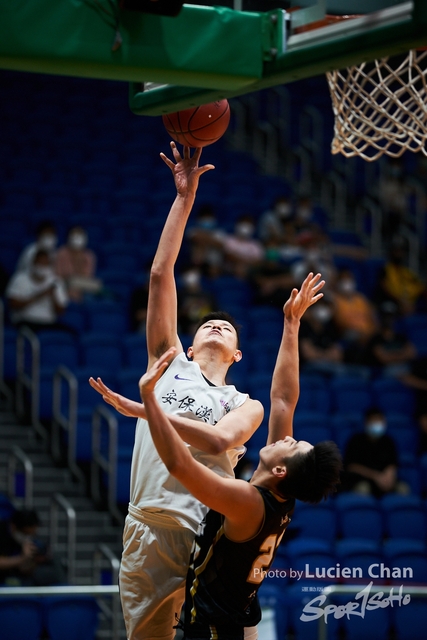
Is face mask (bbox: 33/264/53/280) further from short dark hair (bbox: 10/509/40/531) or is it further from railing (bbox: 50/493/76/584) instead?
short dark hair (bbox: 10/509/40/531)

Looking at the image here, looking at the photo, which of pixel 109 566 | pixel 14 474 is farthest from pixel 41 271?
pixel 109 566

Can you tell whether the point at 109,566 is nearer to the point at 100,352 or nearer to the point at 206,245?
the point at 100,352

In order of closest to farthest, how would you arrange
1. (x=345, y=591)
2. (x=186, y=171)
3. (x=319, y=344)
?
(x=186, y=171), (x=345, y=591), (x=319, y=344)

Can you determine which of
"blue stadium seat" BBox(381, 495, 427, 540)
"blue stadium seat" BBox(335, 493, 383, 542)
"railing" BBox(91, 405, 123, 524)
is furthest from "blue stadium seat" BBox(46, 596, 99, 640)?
"blue stadium seat" BBox(381, 495, 427, 540)

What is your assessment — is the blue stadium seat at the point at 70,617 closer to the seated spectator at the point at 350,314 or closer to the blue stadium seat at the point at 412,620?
the blue stadium seat at the point at 412,620

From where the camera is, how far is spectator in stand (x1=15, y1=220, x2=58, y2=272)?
8672 mm

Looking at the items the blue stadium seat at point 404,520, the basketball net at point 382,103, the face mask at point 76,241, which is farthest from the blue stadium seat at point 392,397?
the basketball net at point 382,103

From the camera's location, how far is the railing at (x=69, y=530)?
6.53 metres

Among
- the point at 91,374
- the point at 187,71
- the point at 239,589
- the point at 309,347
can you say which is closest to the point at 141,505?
the point at 239,589

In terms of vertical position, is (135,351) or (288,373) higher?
(288,373)

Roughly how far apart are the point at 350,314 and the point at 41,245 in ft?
11.3

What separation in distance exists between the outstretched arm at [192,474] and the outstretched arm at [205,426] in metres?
0.20

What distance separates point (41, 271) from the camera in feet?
28.0

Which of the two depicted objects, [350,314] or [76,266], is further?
[350,314]
